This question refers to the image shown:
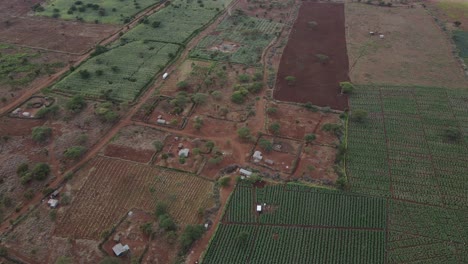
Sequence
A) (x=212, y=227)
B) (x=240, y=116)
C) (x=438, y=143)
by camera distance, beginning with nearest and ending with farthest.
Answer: (x=212, y=227), (x=438, y=143), (x=240, y=116)

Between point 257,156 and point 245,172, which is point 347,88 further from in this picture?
point 245,172

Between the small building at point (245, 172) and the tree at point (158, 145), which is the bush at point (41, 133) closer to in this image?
the tree at point (158, 145)

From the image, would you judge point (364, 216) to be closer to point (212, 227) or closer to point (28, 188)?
point (212, 227)

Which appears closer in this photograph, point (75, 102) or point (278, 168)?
point (278, 168)

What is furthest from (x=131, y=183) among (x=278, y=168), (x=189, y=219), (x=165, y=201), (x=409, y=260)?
(x=409, y=260)

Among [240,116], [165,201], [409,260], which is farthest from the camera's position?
[240,116]

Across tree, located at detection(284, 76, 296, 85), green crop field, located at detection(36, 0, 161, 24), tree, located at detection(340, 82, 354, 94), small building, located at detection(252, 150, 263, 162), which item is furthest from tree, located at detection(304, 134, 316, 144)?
green crop field, located at detection(36, 0, 161, 24)

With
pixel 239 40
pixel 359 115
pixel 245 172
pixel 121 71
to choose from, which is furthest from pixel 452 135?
pixel 121 71
